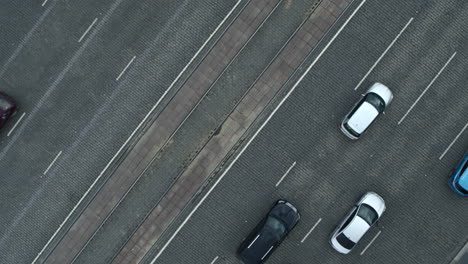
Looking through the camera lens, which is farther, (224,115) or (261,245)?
(224,115)

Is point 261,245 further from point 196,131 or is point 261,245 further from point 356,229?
point 196,131

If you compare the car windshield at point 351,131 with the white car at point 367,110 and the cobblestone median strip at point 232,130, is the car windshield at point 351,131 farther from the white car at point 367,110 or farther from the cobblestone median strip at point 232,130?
the cobblestone median strip at point 232,130

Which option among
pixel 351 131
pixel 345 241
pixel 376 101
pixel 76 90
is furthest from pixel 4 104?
pixel 376 101

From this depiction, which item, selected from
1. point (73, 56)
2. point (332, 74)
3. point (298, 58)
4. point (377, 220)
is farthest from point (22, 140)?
point (377, 220)

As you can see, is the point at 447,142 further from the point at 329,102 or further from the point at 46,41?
the point at 46,41

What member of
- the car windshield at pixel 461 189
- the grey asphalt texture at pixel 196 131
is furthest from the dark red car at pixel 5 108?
the car windshield at pixel 461 189

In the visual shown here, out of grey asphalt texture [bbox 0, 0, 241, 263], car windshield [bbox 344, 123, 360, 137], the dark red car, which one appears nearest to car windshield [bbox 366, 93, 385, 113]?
car windshield [bbox 344, 123, 360, 137]

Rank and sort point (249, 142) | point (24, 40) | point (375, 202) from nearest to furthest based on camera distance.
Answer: point (375, 202), point (249, 142), point (24, 40)
